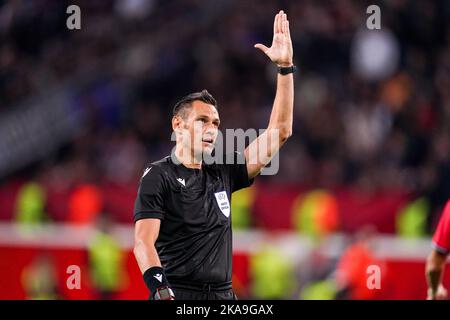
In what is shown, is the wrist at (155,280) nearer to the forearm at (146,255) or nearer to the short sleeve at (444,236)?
the forearm at (146,255)

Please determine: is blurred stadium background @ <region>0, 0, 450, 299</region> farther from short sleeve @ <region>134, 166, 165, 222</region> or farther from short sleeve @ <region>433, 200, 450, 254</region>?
short sleeve @ <region>134, 166, 165, 222</region>

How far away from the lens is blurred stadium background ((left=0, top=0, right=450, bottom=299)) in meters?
11.4

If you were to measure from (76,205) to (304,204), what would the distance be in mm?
2666

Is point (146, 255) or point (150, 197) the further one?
point (150, 197)

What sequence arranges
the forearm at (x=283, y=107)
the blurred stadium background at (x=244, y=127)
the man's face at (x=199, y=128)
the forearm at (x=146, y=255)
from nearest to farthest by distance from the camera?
the forearm at (x=146, y=255) < the man's face at (x=199, y=128) < the forearm at (x=283, y=107) < the blurred stadium background at (x=244, y=127)

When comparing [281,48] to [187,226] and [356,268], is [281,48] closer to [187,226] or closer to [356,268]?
[187,226]

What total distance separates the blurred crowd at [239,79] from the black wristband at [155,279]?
6765 millimetres

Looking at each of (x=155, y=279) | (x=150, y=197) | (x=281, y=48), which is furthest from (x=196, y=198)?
(x=281, y=48)

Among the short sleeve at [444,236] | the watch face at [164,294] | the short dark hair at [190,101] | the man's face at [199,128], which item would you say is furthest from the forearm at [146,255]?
the short sleeve at [444,236]

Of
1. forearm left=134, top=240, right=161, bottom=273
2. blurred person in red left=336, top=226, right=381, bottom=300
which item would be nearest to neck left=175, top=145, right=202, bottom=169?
forearm left=134, top=240, right=161, bottom=273

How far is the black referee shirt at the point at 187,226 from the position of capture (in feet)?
19.3

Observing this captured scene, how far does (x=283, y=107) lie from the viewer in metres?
6.14

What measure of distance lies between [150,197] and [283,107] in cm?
96

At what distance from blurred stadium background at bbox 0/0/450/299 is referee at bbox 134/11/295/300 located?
4.70 meters
